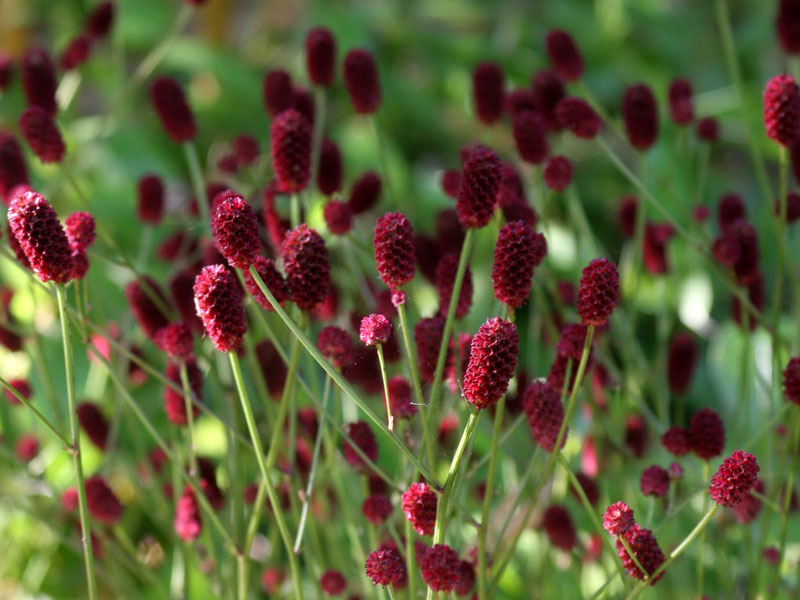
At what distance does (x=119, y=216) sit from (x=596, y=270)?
1.03m

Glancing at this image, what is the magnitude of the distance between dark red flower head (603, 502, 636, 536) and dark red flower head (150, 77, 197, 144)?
1.49 ft

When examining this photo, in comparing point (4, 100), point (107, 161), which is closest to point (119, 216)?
point (107, 161)

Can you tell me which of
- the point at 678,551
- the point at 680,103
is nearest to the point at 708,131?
the point at 680,103

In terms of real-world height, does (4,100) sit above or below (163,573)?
above

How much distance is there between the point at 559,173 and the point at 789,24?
9.9 inches

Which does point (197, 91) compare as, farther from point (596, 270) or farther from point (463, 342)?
A: point (596, 270)

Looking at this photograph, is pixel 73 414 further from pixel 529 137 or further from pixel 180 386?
pixel 529 137

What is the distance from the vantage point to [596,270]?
0.45 m

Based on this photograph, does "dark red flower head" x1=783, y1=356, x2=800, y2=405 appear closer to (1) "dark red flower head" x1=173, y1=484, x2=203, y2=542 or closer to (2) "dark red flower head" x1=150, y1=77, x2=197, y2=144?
(1) "dark red flower head" x1=173, y1=484, x2=203, y2=542

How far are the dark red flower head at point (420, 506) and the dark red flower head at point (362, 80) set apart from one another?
36cm

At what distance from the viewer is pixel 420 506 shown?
0.45 metres

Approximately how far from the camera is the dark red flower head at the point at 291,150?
559 millimetres

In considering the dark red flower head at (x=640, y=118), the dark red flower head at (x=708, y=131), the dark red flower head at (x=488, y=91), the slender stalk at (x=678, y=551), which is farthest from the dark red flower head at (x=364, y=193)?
the slender stalk at (x=678, y=551)

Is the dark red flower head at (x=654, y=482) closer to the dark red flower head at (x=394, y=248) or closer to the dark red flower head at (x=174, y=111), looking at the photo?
the dark red flower head at (x=394, y=248)
